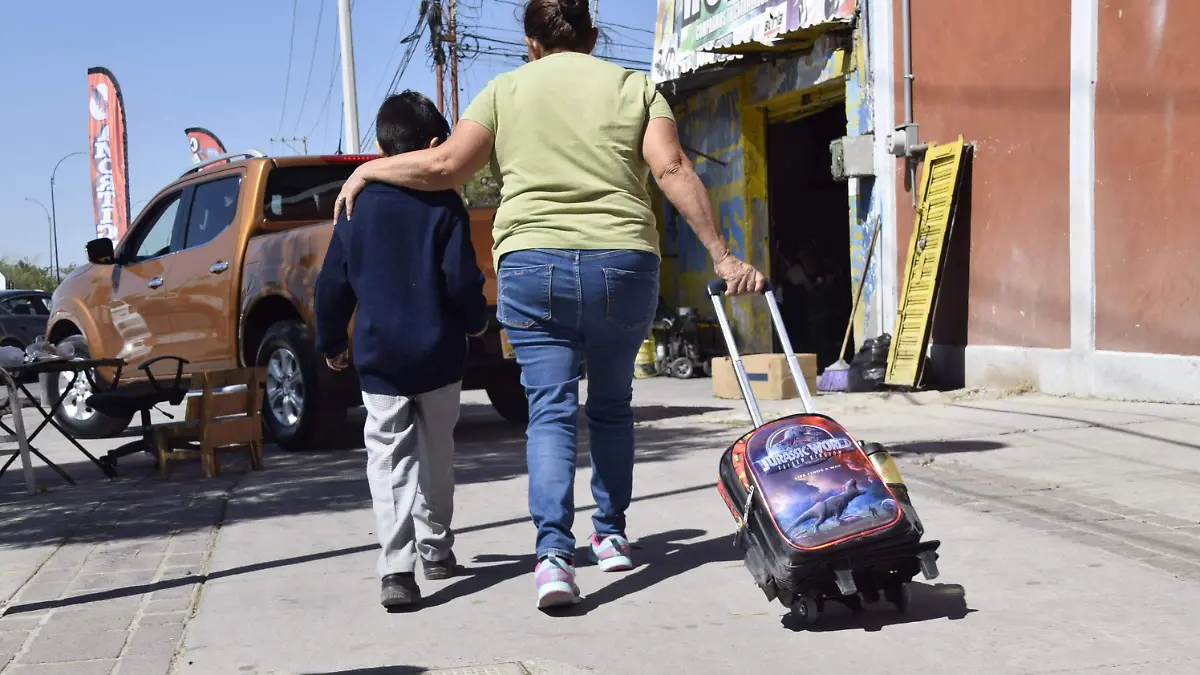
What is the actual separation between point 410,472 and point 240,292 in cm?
496

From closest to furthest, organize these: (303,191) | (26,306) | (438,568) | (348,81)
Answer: (438,568) → (303,191) → (348,81) → (26,306)

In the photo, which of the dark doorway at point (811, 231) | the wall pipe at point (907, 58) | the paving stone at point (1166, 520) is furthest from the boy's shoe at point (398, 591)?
the dark doorway at point (811, 231)

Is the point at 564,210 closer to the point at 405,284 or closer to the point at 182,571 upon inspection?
the point at 405,284

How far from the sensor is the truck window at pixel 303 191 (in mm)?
8766

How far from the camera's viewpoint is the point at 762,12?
527 inches

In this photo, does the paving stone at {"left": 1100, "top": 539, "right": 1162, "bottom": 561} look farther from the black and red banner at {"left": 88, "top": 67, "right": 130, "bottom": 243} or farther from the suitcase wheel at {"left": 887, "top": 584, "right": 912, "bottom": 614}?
the black and red banner at {"left": 88, "top": 67, "right": 130, "bottom": 243}

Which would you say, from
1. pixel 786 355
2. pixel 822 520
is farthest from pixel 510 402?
pixel 822 520

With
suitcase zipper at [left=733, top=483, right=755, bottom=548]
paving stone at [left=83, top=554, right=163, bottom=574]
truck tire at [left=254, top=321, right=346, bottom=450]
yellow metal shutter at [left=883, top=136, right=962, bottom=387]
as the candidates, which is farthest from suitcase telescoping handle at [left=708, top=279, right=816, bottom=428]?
yellow metal shutter at [left=883, top=136, right=962, bottom=387]

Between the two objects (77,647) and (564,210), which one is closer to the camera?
(77,647)

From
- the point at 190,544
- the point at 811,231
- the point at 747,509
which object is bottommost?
the point at 190,544

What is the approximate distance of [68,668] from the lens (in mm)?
3324

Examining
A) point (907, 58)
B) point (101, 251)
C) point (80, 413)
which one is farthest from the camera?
point (907, 58)

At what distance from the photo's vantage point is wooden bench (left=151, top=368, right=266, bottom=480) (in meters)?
7.29

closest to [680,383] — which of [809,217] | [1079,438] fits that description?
[809,217]
